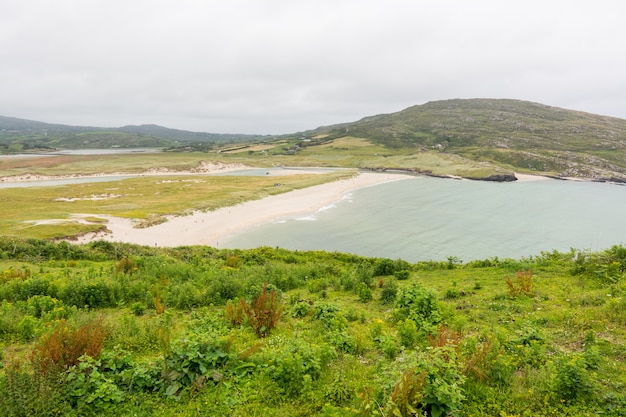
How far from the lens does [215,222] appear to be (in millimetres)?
51125

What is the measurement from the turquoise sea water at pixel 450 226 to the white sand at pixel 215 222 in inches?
123

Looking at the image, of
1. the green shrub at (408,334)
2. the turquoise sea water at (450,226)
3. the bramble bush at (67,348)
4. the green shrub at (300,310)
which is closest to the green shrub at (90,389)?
the bramble bush at (67,348)

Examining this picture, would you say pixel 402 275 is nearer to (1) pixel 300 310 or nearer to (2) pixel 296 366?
(1) pixel 300 310

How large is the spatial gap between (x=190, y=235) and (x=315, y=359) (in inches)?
1587

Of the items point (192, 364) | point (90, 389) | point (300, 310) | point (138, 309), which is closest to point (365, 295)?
point (300, 310)

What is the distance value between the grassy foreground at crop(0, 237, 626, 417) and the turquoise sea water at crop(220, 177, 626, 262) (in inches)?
941

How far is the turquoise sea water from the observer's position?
3988 cm

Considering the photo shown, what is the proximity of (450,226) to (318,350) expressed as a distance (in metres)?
48.0

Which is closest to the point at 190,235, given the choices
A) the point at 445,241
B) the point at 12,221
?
the point at 12,221

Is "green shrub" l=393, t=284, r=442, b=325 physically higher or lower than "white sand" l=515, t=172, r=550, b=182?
lower

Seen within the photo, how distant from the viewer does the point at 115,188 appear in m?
87.2

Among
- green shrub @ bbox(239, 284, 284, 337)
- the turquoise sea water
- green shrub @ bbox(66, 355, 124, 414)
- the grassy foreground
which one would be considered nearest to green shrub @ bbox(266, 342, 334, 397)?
the grassy foreground

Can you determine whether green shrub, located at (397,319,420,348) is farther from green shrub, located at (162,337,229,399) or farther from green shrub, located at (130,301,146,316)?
green shrub, located at (130,301,146,316)

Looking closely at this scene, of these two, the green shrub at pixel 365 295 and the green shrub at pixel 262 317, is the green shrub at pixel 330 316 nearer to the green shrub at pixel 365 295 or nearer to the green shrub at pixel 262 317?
the green shrub at pixel 262 317
